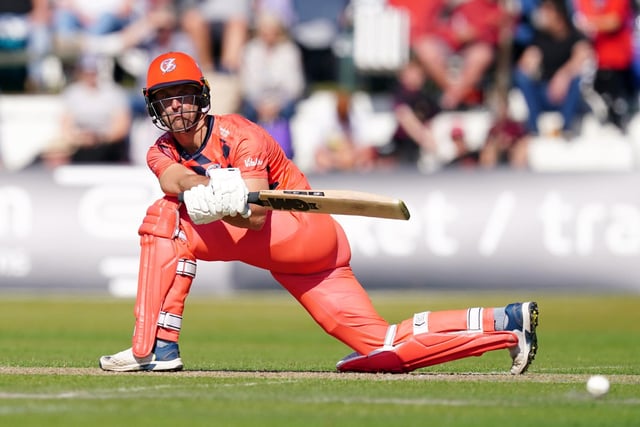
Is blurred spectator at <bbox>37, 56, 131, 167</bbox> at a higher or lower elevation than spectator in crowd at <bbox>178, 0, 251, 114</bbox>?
lower

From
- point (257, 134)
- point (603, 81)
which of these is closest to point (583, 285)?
point (603, 81)

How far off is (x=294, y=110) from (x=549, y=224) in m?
4.58

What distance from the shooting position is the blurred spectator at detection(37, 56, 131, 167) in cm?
1831

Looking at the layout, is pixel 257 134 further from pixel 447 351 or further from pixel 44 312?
pixel 44 312

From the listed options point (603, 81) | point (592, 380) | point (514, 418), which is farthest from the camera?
point (603, 81)

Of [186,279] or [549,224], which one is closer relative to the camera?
[186,279]

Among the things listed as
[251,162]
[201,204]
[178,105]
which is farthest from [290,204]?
[178,105]

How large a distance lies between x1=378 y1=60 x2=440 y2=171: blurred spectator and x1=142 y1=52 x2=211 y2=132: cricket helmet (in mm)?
10887

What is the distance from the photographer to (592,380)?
20.6ft

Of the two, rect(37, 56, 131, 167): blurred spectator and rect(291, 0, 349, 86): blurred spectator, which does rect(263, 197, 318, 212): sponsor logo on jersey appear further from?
rect(291, 0, 349, 86): blurred spectator

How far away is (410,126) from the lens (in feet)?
59.6

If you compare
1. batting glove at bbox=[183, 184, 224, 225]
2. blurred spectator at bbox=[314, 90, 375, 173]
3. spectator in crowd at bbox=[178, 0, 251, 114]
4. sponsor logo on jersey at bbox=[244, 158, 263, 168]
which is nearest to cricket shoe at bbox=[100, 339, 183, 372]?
batting glove at bbox=[183, 184, 224, 225]

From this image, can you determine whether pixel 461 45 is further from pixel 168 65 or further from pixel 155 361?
pixel 155 361

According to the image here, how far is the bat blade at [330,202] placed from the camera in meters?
6.95
